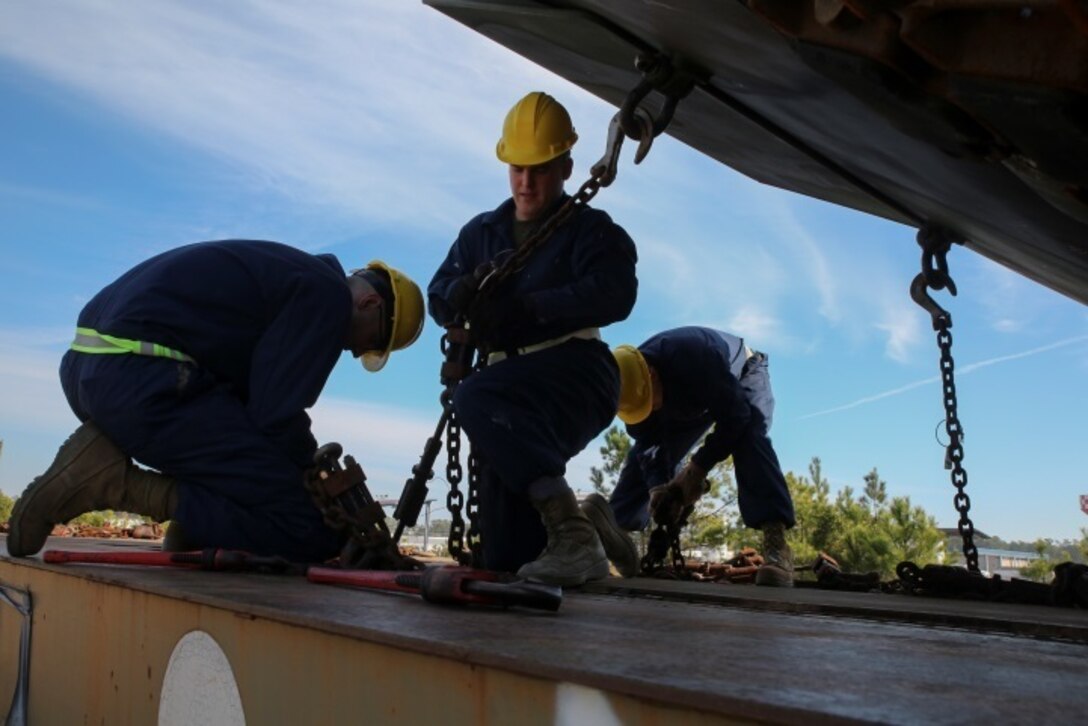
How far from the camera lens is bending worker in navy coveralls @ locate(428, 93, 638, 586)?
2.88 metres

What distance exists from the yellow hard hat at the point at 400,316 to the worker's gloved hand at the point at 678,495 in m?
1.57

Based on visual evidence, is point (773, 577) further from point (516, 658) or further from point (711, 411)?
point (516, 658)

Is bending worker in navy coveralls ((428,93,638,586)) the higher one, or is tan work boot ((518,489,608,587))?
bending worker in navy coveralls ((428,93,638,586))

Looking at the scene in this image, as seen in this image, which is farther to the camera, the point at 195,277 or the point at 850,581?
the point at 850,581

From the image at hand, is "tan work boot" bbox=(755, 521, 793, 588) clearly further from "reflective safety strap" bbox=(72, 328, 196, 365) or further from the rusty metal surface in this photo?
"reflective safety strap" bbox=(72, 328, 196, 365)

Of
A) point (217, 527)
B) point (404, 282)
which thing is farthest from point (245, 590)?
point (404, 282)

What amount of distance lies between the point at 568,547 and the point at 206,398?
1.34 m

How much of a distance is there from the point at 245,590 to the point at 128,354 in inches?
58.9

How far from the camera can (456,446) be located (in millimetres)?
3006

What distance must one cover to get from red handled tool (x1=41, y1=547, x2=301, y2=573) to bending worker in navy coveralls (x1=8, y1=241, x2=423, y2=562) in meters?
0.38

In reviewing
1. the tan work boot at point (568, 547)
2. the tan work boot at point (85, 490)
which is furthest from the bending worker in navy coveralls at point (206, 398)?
the tan work boot at point (568, 547)

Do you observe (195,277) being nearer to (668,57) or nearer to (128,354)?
(128,354)

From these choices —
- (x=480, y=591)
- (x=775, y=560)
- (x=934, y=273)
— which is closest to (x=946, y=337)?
(x=934, y=273)

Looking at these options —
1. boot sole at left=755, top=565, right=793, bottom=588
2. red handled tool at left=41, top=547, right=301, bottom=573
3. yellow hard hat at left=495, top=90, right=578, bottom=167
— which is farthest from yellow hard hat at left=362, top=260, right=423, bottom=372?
boot sole at left=755, top=565, right=793, bottom=588
